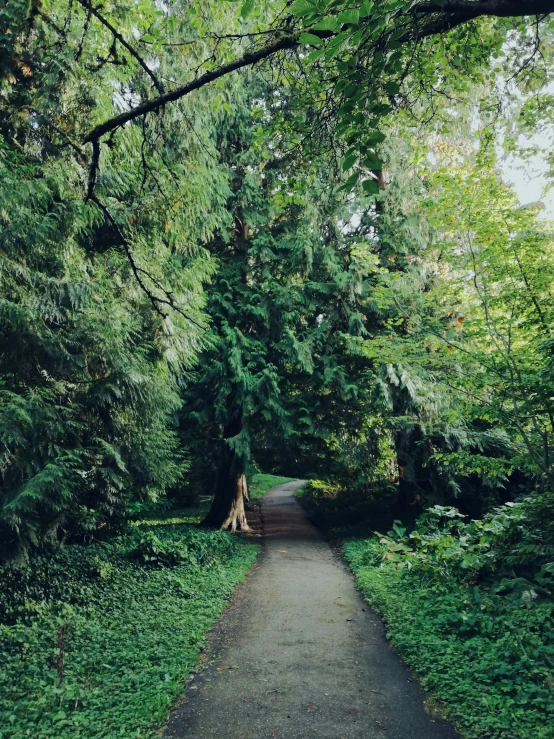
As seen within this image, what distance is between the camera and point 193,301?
7965mm

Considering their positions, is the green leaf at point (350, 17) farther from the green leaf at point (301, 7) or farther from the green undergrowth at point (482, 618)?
the green undergrowth at point (482, 618)

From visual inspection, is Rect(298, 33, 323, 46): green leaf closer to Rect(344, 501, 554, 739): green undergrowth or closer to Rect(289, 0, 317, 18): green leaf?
Rect(289, 0, 317, 18): green leaf

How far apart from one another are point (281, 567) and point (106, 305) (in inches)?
231

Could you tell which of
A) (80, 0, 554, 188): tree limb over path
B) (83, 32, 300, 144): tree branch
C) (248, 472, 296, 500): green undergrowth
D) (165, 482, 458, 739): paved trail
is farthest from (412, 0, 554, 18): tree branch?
(248, 472, 296, 500): green undergrowth

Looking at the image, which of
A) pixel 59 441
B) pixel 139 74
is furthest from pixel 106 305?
pixel 139 74

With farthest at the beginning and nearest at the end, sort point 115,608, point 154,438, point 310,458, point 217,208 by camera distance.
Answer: point 310,458, point 217,208, point 154,438, point 115,608

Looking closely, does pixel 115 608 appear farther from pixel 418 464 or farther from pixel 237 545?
pixel 418 464

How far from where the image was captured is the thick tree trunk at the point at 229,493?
12289mm

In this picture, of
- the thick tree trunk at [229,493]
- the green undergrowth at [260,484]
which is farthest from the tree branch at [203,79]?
the green undergrowth at [260,484]

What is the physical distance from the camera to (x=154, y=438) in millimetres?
7832

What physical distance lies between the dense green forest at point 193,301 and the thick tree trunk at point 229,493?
6.18ft

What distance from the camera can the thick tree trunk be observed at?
12.3m

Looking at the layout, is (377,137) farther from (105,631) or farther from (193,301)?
(193,301)

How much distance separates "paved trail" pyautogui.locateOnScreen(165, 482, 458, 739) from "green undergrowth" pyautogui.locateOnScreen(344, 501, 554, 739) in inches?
9.9
